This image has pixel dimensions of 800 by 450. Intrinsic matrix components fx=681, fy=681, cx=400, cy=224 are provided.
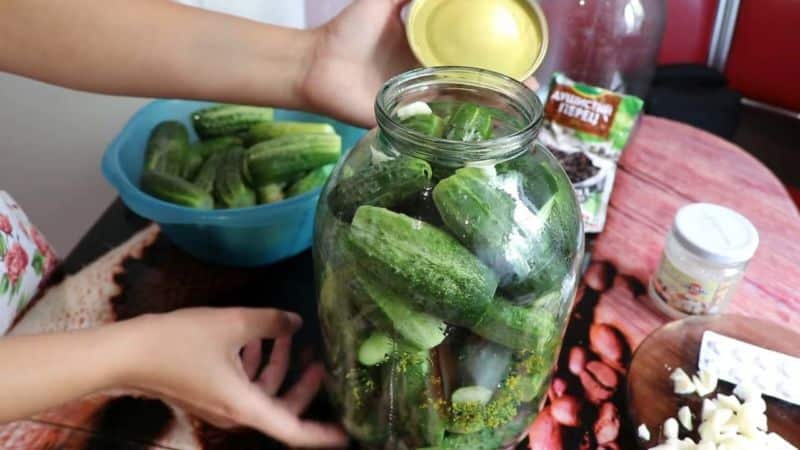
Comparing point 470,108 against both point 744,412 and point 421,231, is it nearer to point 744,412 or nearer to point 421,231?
point 421,231

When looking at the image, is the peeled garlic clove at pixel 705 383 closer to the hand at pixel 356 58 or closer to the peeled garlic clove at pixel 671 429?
the peeled garlic clove at pixel 671 429

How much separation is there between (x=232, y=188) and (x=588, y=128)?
0.50 m

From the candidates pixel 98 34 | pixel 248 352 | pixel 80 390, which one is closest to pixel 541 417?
pixel 248 352

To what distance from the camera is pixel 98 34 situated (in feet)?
2.52

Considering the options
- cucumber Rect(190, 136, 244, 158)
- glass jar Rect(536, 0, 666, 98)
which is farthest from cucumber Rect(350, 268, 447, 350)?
glass jar Rect(536, 0, 666, 98)

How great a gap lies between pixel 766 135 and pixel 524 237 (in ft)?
4.44

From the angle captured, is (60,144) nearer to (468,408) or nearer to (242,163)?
(242,163)

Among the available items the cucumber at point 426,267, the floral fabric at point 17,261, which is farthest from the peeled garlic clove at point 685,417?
the floral fabric at point 17,261

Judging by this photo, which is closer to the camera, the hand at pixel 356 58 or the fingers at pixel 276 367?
the fingers at pixel 276 367

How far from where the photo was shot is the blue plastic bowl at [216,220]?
27.8 inches

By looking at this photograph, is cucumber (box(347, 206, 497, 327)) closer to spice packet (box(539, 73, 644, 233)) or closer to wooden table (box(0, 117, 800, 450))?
wooden table (box(0, 117, 800, 450))

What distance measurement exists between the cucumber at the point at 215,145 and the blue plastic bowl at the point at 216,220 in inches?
2.8

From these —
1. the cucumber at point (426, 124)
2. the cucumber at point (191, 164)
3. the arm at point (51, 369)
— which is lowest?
the arm at point (51, 369)

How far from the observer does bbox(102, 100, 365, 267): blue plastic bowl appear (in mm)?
706
